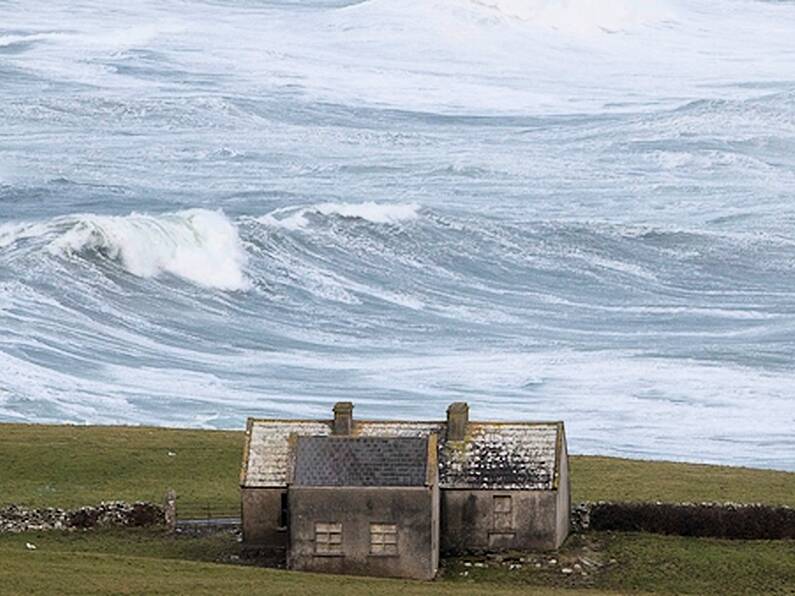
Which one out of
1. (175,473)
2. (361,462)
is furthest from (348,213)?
(361,462)

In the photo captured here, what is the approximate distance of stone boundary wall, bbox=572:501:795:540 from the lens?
5094cm

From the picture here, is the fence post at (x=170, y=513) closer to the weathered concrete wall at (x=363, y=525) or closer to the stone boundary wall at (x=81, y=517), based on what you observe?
the stone boundary wall at (x=81, y=517)

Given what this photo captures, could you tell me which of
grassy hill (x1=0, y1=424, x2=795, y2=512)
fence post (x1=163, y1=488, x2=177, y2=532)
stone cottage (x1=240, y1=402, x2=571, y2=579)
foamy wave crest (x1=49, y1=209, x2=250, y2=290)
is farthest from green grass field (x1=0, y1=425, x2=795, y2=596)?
foamy wave crest (x1=49, y1=209, x2=250, y2=290)

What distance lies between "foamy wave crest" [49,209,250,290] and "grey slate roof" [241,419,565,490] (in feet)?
155

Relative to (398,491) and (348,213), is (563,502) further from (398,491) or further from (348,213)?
(348,213)

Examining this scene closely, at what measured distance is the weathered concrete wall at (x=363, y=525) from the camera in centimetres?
4759

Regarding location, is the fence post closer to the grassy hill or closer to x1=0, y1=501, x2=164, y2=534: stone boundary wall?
x1=0, y1=501, x2=164, y2=534: stone boundary wall

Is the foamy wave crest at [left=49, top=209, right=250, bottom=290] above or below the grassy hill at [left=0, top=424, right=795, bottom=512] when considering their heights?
below

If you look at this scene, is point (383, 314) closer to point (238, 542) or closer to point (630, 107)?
point (238, 542)

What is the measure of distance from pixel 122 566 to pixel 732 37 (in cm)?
13364

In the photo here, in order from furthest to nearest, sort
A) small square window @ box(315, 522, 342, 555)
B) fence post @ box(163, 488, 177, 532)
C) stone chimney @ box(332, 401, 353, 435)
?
fence post @ box(163, 488, 177, 532)
stone chimney @ box(332, 401, 353, 435)
small square window @ box(315, 522, 342, 555)

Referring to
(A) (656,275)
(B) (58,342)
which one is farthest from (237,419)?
(A) (656,275)

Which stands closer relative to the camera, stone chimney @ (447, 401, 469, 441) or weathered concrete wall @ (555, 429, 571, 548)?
weathered concrete wall @ (555, 429, 571, 548)

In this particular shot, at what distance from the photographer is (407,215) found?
11250 cm
